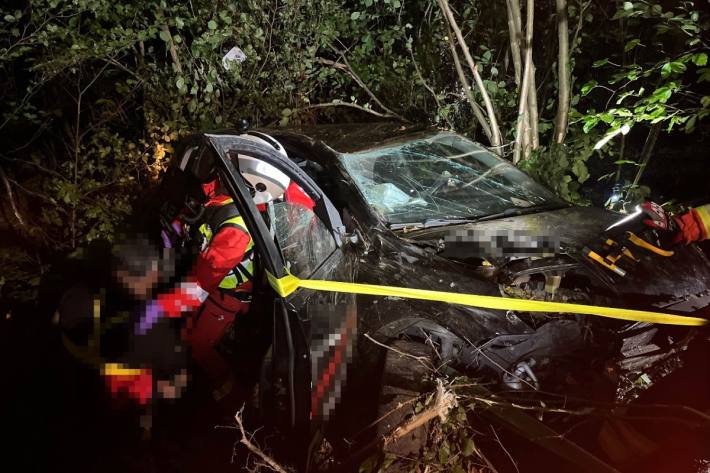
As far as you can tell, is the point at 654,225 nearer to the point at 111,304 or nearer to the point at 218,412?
the point at 218,412

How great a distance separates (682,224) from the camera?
3.05 meters

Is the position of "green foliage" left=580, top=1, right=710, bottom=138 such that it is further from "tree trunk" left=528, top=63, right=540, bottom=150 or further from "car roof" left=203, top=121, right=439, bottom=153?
"car roof" left=203, top=121, right=439, bottom=153

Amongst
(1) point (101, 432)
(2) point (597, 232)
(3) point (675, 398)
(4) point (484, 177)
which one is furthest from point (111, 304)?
(3) point (675, 398)

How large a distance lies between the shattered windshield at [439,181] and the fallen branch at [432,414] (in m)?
1.01

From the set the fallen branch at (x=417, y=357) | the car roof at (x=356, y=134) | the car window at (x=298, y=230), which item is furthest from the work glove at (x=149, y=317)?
the fallen branch at (x=417, y=357)

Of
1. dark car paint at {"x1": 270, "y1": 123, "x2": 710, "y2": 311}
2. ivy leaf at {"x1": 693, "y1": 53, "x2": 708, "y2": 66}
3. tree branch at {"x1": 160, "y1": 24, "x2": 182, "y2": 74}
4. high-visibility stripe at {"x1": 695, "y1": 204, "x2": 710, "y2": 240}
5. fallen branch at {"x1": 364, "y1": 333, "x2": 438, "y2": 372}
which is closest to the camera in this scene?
fallen branch at {"x1": 364, "y1": 333, "x2": 438, "y2": 372}

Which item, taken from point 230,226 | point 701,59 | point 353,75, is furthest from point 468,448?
point 353,75

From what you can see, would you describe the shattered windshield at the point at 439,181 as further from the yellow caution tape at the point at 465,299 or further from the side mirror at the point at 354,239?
the yellow caution tape at the point at 465,299

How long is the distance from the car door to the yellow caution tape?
39 millimetres

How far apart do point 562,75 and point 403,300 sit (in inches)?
159

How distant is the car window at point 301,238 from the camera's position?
2475mm

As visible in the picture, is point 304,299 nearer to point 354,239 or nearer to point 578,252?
point 354,239

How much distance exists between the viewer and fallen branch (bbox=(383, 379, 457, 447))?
1.93 meters

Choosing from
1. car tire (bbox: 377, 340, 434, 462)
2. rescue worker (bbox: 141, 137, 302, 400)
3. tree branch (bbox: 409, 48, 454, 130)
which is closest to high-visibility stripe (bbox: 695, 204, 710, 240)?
car tire (bbox: 377, 340, 434, 462)
